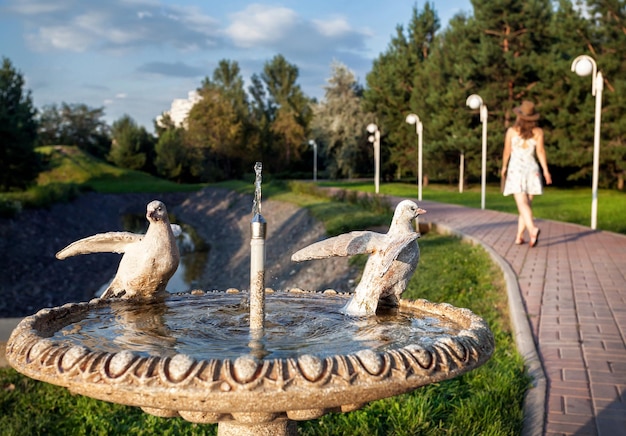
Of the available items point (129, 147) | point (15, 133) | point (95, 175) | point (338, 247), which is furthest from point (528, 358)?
point (129, 147)

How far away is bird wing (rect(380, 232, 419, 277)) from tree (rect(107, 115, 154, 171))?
50.3m

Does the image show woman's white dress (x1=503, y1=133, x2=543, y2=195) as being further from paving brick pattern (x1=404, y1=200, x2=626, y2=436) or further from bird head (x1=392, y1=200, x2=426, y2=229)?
bird head (x1=392, y1=200, x2=426, y2=229)

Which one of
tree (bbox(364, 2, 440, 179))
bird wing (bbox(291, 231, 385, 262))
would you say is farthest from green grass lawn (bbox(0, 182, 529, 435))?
tree (bbox(364, 2, 440, 179))

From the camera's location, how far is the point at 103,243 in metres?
2.98

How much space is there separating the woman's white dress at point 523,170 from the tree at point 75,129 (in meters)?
52.9

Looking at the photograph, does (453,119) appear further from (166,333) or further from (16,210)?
(166,333)

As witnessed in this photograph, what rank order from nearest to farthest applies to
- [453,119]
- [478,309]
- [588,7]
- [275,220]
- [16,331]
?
[16,331], [478,309], [275,220], [588,7], [453,119]

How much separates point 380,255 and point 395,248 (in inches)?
3.4

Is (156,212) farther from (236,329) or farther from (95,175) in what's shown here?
(95,175)

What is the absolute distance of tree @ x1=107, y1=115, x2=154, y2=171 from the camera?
166 ft

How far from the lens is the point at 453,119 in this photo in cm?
2998

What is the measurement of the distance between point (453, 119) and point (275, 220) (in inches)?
506

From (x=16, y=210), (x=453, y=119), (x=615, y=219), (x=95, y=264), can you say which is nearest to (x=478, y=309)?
(x=615, y=219)

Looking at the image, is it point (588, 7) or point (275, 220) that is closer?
point (275, 220)
